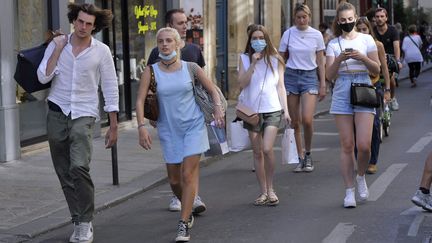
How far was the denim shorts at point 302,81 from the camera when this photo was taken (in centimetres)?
1027

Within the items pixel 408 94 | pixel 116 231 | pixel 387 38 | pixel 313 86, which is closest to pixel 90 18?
pixel 116 231

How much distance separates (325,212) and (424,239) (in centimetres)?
139

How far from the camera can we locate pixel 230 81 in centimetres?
2122

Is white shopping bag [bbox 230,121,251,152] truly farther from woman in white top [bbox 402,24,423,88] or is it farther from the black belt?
woman in white top [bbox 402,24,423,88]

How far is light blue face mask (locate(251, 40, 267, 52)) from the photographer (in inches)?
330

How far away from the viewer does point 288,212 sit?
26.4ft

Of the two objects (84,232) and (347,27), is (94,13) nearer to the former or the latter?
(84,232)

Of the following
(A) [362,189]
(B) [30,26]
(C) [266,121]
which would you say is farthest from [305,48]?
(B) [30,26]

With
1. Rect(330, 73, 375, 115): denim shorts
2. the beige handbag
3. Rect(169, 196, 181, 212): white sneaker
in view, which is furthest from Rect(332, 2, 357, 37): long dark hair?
Rect(169, 196, 181, 212): white sneaker

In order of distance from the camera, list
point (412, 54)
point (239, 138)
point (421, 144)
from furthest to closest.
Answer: point (412, 54) < point (421, 144) < point (239, 138)

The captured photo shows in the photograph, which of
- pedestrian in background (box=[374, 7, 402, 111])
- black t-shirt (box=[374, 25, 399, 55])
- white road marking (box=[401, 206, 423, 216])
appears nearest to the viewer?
white road marking (box=[401, 206, 423, 216])

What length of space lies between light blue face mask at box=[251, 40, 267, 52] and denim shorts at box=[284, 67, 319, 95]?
1.94m

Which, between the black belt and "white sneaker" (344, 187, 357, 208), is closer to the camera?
the black belt

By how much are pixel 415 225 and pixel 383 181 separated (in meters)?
Answer: 2.20
